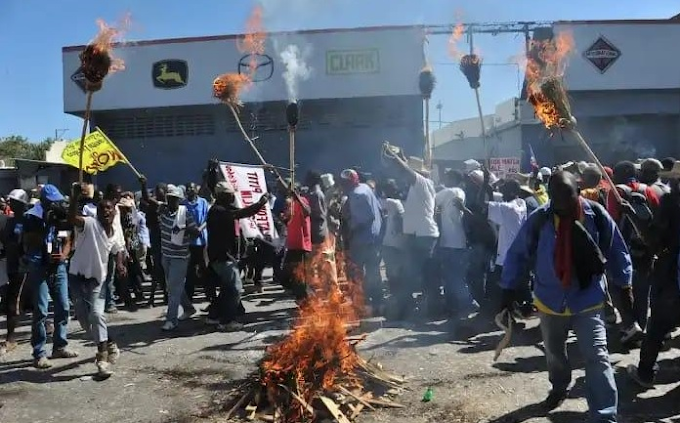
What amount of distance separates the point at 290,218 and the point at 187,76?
49.6 feet

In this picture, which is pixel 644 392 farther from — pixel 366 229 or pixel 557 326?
pixel 366 229

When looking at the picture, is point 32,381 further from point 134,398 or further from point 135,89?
point 135,89

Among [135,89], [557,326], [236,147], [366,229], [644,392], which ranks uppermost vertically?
[135,89]

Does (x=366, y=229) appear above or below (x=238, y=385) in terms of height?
above

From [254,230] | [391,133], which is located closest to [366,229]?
[254,230]

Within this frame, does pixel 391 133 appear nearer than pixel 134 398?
No

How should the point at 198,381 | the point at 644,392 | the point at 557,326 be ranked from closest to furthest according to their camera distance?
1. the point at 557,326
2. the point at 644,392
3. the point at 198,381

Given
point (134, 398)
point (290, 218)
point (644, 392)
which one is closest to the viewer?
point (644, 392)

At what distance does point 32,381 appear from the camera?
648cm

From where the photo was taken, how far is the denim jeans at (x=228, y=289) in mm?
8242

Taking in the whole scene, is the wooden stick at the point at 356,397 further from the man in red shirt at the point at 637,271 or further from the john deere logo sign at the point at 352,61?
the john deere logo sign at the point at 352,61

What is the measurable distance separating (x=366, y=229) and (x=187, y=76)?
49.5 feet

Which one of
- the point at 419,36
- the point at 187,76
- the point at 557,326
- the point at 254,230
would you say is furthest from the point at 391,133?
the point at 557,326

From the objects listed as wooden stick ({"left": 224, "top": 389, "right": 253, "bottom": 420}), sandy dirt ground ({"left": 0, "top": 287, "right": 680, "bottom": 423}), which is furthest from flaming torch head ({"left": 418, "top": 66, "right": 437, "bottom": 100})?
wooden stick ({"left": 224, "top": 389, "right": 253, "bottom": 420})
